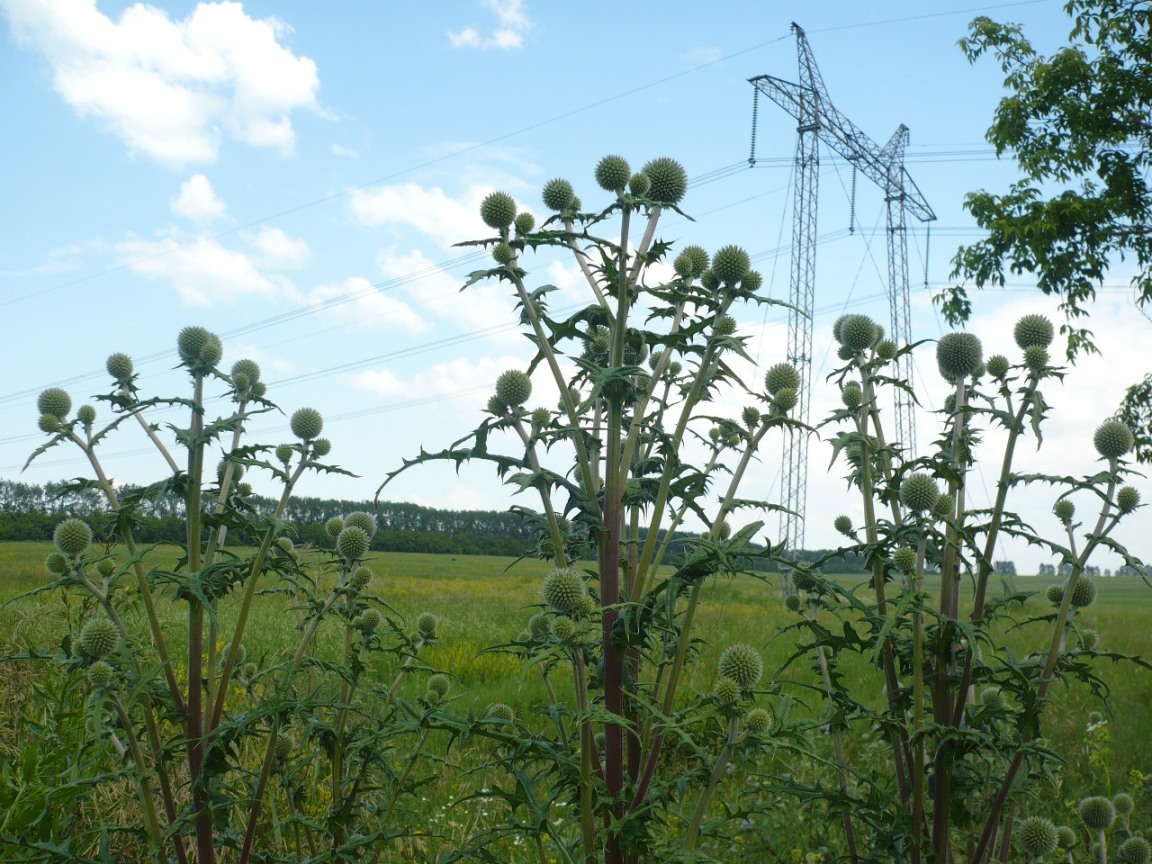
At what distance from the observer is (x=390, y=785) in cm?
350

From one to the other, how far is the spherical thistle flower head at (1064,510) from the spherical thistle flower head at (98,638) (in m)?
3.61

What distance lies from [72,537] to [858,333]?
3.10 meters

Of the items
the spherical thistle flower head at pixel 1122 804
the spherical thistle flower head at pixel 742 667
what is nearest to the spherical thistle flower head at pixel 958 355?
the spherical thistle flower head at pixel 742 667

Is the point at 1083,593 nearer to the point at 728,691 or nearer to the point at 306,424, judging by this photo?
the point at 728,691

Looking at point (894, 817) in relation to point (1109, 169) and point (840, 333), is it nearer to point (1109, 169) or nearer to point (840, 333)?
point (840, 333)

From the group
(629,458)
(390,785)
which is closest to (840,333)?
(629,458)

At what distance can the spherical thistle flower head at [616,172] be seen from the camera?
121 inches

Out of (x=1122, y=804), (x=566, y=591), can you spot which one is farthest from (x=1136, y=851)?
(x=566, y=591)

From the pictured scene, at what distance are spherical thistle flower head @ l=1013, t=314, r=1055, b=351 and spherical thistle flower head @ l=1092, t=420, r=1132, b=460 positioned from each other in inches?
15.6

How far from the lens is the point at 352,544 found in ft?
11.6

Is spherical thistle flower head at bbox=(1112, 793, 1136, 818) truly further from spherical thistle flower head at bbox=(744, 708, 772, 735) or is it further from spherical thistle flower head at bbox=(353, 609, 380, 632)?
spherical thistle flower head at bbox=(353, 609, 380, 632)

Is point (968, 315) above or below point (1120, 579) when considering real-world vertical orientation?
above

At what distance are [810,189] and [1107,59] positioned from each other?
1375 centimetres

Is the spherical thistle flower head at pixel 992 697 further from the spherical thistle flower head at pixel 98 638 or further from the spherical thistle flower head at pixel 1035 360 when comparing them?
the spherical thistle flower head at pixel 98 638
